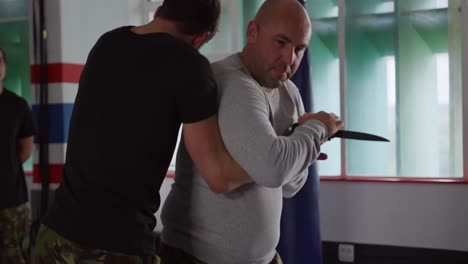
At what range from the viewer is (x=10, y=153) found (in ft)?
10.9

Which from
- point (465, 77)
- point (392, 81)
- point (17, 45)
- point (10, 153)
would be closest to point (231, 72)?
point (10, 153)

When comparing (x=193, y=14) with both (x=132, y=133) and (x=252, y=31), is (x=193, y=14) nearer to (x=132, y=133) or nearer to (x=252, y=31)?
(x=252, y=31)

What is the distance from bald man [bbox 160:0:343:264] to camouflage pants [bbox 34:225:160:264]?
0.13 m

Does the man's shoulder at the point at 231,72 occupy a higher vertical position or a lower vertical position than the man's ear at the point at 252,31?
lower

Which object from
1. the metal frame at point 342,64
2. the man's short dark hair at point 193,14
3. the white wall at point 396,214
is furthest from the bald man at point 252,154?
the metal frame at point 342,64

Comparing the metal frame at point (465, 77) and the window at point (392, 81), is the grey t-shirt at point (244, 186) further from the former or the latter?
the window at point (392, 81)

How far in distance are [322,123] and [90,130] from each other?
1.78 ft

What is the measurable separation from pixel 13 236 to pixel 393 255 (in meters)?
2.62

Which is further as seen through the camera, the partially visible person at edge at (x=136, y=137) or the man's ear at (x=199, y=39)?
the man's ear at (x=199, y=39)

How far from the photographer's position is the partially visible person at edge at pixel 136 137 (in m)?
1.23

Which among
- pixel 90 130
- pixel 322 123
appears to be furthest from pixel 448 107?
pixel 90 130

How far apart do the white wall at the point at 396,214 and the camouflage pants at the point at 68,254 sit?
3085mm

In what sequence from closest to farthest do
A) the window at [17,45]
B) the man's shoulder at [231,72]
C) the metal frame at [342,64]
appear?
the man's shoulder at [231,72]
the metal frame at [342,64]
the window at [17,45]

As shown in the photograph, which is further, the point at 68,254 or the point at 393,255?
the point at 393,255
